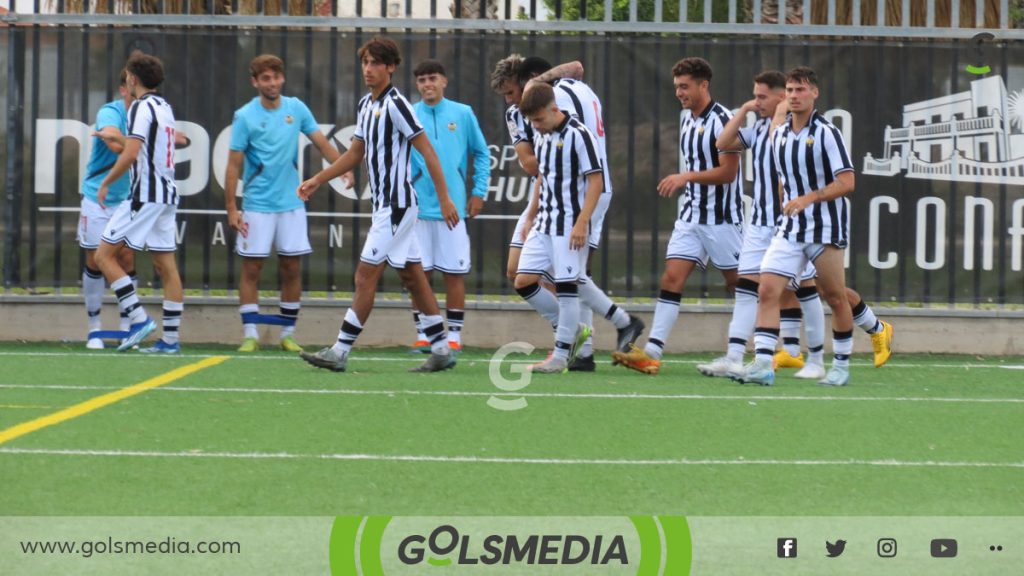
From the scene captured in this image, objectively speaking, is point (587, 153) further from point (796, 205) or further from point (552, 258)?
point (796, 205)

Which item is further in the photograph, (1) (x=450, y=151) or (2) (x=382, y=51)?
(1) (x=450, y=151)

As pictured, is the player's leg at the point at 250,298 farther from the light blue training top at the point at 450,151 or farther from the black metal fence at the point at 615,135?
the light blue training top at the point at 450,151

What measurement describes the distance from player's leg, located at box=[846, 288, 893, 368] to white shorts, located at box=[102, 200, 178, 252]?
498 cm

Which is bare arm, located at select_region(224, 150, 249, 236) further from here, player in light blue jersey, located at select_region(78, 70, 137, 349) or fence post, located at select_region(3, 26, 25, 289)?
fence post, located at select_region(3, 26, 25, 289)

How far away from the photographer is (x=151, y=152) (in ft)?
38.4

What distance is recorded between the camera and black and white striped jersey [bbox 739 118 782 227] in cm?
1046

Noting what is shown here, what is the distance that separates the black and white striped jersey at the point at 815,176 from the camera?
949 centimetres

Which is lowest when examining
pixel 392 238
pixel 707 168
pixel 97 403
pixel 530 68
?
pixel 97 403

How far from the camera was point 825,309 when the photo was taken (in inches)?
507

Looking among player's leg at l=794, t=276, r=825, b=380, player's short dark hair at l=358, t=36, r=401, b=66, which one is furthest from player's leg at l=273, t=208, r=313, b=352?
player's leg at l=794, t=276, r=825, b=380

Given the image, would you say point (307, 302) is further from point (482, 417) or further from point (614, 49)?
point (482, 417)

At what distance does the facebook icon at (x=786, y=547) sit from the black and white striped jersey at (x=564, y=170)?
532 centimetres

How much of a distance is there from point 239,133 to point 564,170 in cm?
303

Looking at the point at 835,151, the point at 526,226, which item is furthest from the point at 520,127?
the point at 835,151
